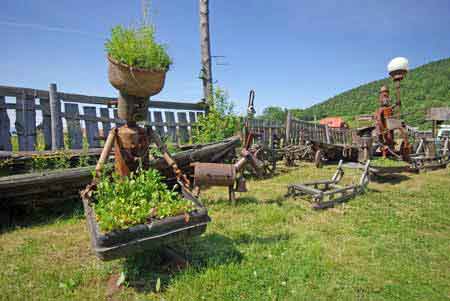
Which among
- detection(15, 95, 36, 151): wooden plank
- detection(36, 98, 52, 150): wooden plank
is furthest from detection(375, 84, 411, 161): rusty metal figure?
detection(15, 95, 36, 151): wooden plank

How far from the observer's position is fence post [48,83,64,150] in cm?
484

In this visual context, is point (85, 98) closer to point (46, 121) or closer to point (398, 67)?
point (46, 121)

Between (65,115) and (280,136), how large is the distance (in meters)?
8.18

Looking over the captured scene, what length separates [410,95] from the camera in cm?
3650

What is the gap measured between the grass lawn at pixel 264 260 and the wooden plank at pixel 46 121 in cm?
151

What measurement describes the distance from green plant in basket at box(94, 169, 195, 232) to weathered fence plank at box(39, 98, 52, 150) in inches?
128

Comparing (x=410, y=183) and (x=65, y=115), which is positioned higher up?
(x=65, y=115)

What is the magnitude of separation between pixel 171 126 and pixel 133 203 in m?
4.45

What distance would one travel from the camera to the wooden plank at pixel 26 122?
457cm

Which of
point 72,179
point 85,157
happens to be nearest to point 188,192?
point 72,179

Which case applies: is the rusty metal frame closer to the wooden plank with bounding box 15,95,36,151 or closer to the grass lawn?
the grass lawn

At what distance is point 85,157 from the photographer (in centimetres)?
459

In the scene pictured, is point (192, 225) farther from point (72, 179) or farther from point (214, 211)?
point (72, 179)

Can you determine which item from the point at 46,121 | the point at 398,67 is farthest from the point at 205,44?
the point at 398,67
